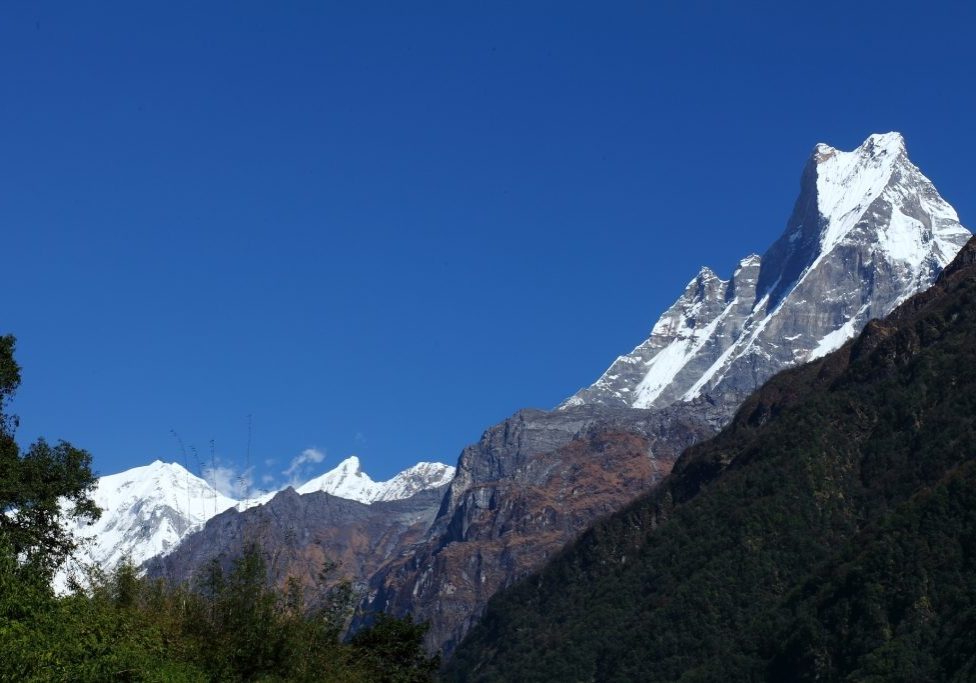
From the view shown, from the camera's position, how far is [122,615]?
47.6 metres

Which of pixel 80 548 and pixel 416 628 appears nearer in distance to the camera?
pixel 80 548

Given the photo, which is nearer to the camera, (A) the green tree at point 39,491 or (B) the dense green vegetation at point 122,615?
(B) the dense green vegetation at point 122,615

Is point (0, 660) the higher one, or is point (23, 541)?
point (23, 541)

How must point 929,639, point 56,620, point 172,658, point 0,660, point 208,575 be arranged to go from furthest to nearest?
point 929,639
point 208,575
point 172,658
point 56,620
point 0,660

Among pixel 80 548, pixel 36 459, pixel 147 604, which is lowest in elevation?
pixel 147 604

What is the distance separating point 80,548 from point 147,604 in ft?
38.1

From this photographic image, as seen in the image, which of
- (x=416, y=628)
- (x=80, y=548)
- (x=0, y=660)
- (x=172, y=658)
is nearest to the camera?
(x=0, y=660)

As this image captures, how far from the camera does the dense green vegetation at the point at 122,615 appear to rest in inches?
1601

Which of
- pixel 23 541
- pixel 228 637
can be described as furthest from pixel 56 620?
pixel 23 541

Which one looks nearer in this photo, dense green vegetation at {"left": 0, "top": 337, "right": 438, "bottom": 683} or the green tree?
dense green vegetation at {"left": 0, "top": 337, "right": 438, "bottom": 683}

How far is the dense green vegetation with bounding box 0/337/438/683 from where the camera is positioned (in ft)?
133

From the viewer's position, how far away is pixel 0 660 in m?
36.2

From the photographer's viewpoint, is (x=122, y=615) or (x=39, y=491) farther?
(x=39, y=491)

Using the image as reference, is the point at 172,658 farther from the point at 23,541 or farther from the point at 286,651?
the point at 23,541
